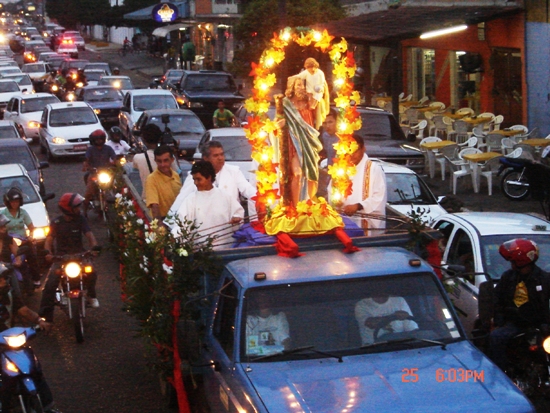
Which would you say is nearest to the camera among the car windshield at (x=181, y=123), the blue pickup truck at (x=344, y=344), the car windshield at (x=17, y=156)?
the blue pickup truck at (x=344, y=344)

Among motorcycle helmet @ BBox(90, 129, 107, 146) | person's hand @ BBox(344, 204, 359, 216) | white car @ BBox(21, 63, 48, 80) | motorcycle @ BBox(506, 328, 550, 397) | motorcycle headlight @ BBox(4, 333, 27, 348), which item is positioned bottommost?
motorcycle @ BBox(506, 328, 550, 397)

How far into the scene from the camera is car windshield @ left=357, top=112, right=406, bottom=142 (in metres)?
19.6

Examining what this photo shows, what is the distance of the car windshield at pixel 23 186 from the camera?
1477 cm

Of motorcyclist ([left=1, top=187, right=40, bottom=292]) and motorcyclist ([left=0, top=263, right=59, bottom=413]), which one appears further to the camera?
motorcyclist ([left=1, top=187, right=40, bottom=292])

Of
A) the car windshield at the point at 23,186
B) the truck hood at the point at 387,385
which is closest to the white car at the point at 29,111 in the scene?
the car windshield at the point at 23,186

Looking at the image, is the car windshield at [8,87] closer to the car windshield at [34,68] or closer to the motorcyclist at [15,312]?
the car windshield at [34,68]

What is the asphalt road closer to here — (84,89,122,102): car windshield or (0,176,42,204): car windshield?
(0,176,42,204): car windshield

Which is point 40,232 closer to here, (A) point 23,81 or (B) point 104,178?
(B) point 104,178

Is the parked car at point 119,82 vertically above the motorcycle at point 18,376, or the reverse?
the parked car at point 119,82

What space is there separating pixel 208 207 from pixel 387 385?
11.6 ft

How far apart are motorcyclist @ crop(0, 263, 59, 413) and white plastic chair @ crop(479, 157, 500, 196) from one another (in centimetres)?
1121

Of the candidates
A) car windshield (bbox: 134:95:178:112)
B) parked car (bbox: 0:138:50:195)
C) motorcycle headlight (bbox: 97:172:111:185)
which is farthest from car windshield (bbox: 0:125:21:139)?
motorcycle headlight (bbox: 97:172:111:185)

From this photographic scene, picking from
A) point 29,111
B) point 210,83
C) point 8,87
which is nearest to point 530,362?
point 210,83

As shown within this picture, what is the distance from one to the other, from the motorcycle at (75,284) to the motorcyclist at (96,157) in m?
6.07
